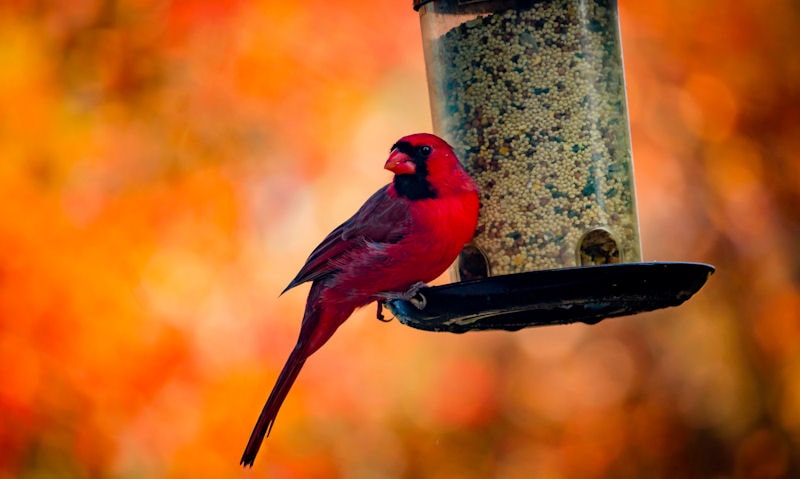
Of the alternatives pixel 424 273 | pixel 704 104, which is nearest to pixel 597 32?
pixel 424 273

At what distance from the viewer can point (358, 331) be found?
6840 millimetres

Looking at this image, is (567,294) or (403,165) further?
(403,165)

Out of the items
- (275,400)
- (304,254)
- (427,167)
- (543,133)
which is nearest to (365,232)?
(427,167)

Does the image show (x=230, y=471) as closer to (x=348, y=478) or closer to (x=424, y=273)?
(x=348, y=478)

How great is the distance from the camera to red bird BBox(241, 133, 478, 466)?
11.6ft

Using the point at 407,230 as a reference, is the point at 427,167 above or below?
above

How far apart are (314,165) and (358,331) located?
108cm

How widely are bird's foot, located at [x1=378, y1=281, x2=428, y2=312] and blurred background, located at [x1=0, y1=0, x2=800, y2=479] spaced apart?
9.49 feet

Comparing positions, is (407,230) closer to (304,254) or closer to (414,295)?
(414,295)

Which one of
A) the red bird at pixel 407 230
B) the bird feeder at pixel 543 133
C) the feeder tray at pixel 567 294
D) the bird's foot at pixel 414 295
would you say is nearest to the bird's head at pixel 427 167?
the red bird at pixel 407 230

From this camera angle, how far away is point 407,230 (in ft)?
11.8

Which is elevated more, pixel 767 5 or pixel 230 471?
pixel 767 5

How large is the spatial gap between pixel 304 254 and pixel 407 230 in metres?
2.98

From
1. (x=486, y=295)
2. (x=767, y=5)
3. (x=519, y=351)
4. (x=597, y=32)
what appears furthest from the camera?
(x=519, y=351)
